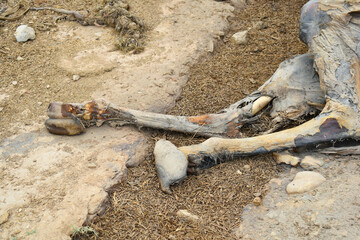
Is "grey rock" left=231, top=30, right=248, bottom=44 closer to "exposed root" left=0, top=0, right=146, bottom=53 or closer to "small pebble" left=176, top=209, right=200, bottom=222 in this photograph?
"exposed root" left=0, top=0, right=146, bottom=53

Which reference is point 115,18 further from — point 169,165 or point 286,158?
point 286,158

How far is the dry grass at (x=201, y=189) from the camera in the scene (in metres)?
2.79

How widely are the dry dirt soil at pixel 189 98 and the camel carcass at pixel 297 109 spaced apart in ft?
0.53

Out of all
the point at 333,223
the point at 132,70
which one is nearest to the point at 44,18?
the point at 132,70

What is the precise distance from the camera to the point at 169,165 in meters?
3.07

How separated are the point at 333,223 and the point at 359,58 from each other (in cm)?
149

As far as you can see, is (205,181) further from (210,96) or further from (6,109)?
(6,109)

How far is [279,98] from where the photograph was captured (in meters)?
3.64

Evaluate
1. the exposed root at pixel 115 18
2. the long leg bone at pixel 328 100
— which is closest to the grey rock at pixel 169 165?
the long leg bone at pixel 328 100

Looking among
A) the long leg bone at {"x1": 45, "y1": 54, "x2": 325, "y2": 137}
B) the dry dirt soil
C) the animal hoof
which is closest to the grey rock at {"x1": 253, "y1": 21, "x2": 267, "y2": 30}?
the dry dirt soil

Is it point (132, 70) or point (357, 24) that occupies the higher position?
point (357, 24)

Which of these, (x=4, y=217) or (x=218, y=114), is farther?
(x=218, y=114)

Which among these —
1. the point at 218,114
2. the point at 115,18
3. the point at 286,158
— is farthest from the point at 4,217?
the point at 115,18

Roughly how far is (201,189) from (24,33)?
10.1ft
